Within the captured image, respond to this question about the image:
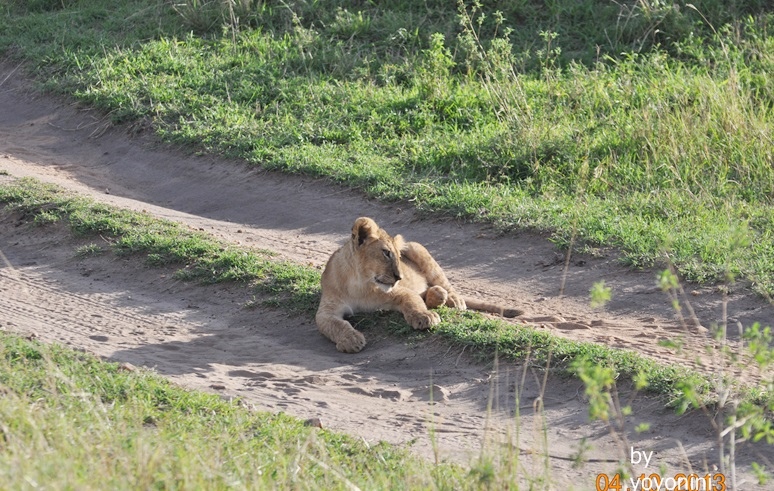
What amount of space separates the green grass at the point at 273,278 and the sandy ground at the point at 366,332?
10cm

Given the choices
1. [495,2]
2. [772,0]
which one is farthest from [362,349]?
[772,0]

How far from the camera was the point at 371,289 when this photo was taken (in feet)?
20.7

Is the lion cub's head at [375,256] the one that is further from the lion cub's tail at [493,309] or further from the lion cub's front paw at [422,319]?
the lion cub's tail at [493,309]

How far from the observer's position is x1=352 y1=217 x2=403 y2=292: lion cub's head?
6121 mm

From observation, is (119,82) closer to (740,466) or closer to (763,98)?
(763,98)

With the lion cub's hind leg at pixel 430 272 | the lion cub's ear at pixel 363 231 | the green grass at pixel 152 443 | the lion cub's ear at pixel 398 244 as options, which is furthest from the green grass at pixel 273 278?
the green grass at pixel 152 443

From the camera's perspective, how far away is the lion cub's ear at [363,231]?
243 inches

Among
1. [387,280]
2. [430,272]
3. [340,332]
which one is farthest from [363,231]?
[430,272]

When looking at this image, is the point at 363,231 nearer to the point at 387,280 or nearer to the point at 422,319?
the point at 387,280

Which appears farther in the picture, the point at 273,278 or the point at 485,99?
the point at 485,99

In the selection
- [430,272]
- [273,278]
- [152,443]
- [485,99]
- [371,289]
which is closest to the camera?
[152,443]

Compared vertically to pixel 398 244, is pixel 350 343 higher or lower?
lower

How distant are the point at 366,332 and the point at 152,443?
2.54 meters

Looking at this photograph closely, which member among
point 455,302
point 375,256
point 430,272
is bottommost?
point 455,302
